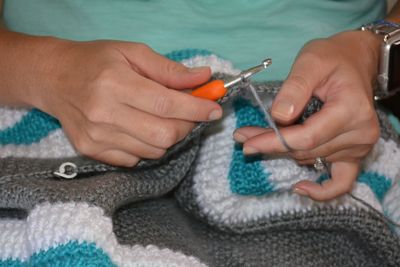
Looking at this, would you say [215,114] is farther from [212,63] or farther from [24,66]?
[24,66]

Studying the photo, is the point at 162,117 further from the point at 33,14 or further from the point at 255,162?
the point at 33,14

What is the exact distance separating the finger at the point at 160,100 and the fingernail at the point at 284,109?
0.21 ft

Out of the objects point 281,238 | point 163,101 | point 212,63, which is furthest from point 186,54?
point 281,238

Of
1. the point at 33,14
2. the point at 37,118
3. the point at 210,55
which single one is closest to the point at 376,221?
the point at 210,55

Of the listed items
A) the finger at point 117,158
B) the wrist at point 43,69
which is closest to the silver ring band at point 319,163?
the finger at point 117,158

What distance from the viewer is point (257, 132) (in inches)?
28.2

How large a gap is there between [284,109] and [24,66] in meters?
0.31

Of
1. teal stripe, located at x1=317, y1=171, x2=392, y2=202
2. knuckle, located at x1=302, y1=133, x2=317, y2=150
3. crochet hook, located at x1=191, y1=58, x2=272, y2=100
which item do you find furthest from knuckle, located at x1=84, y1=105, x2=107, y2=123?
teal stripe, located at x1=317, y1=171, x2=392, y2=202

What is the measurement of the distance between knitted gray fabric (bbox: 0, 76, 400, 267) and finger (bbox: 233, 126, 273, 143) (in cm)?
4

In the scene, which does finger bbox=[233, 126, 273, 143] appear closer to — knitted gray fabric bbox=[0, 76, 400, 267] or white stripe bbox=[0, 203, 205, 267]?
knitted gray fabric bbox=[0, 76, 400, 267]

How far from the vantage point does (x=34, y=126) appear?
2.52 feet

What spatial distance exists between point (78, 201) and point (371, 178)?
0.37 m

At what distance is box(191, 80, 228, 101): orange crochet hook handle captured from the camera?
0.66 meters

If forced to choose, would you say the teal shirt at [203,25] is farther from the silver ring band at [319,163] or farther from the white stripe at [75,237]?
the white stripe at [75,237]
